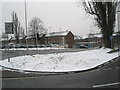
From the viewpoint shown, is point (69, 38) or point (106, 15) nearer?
point (106, 15)

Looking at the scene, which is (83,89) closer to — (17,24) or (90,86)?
(90,86)

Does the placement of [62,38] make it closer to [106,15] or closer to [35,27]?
[35,27]

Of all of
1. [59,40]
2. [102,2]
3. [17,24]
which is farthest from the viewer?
[59,40]

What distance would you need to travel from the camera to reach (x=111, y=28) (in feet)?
68.2

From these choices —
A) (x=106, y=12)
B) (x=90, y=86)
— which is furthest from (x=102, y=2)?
(x=90, y=86)

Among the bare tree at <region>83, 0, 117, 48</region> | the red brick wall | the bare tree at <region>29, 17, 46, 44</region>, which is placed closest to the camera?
the bare tree at <region>83, 0, 117, 48</region>

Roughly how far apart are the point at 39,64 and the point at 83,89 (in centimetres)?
636

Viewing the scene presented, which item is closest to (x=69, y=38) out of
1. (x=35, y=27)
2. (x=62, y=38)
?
(x=62, y=38)

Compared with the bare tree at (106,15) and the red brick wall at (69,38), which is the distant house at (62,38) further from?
the bare tree at (106,15)

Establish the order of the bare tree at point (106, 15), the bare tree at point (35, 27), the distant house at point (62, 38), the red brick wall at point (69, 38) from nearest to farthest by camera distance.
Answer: the bare tree at point (106, 15), the bare tree at point (35, 27), the distant house at point (62, 38), the red brick wall at point (69, 38)

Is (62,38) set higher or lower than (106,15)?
lower

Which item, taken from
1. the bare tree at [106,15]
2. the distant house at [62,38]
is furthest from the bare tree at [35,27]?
the bare tree at [106,15]

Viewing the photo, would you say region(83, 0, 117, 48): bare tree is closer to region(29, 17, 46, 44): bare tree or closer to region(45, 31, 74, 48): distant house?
region(29, 17, 46, 44): bare tree

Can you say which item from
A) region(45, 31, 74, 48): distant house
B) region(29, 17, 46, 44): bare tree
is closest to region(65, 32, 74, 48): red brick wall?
region(45, 31, 74, 48): distant house
